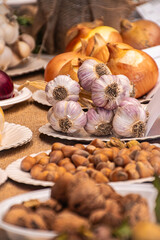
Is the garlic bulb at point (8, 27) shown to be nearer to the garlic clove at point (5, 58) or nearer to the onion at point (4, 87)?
the garlic clove at point (5, 58)

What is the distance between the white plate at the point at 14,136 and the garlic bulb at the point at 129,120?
0.17m

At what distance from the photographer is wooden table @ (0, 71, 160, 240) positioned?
62 centimetres

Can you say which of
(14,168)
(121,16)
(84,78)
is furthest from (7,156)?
(121,16)

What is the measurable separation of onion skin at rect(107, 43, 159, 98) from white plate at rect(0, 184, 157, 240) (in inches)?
23.0

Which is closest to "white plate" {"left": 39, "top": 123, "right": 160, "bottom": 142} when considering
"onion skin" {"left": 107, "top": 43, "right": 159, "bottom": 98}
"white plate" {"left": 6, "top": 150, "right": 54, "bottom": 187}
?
"white plate" {"left": 6, "top": 150, "right": 54, "bottom": 187}

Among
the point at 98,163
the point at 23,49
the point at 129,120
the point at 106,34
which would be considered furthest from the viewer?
the point at 23,49

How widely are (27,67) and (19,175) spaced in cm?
82

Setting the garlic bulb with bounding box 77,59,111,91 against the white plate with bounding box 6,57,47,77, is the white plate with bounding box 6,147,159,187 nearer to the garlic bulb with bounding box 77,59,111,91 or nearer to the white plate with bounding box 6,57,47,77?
the garlic bulb with bounding box 77,59,111,91

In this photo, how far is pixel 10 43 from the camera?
1.32 meters

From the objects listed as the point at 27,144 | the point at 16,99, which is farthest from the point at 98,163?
the point at 16,99

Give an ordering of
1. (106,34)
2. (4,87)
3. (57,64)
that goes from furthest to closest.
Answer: (106,34), (57,64), (4,87)

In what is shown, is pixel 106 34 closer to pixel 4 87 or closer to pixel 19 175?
pixel 4 87

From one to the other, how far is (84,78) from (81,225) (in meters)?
0.47

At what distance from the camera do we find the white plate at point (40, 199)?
1.35 ft
